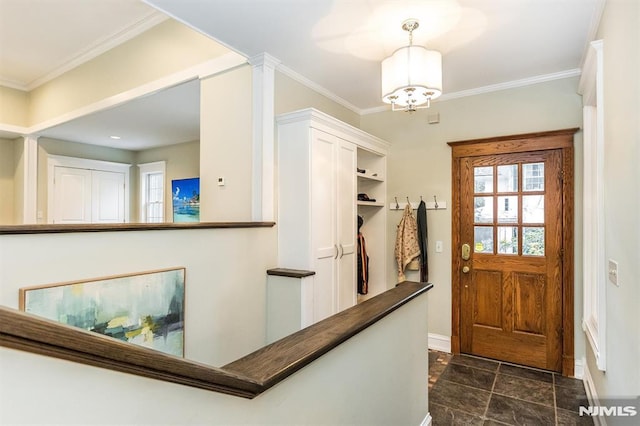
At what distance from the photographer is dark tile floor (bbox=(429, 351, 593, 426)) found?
95.4 inches

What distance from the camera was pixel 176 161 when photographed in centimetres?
652

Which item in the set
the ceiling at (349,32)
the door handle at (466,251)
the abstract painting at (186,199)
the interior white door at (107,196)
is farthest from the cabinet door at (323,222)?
the interior white door at (107,196)

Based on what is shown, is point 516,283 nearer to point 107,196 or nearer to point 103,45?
point 103,45

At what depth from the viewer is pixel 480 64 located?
297 cm

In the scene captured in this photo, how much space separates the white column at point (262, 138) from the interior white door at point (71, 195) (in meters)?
4.88

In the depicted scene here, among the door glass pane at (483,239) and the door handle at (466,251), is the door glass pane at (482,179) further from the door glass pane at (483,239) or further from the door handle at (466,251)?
the door handle at (466,251)

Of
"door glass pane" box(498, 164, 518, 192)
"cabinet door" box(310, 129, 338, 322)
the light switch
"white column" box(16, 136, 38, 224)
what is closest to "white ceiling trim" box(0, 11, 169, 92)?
"white column" box(16, 136, 38, 224)

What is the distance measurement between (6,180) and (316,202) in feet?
17.7

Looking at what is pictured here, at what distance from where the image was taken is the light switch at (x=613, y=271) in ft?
5.69

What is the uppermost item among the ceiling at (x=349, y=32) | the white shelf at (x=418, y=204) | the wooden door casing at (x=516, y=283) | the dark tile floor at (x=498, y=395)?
the ceiling at (x=349, y=32)

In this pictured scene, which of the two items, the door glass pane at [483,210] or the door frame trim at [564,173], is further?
the door glass pane at [483,210]

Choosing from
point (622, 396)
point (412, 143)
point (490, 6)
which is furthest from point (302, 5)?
point (622, 396)

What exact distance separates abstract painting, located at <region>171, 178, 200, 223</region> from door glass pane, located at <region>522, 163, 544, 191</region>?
5.01 m

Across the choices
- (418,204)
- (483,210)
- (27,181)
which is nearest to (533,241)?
(483,210)
